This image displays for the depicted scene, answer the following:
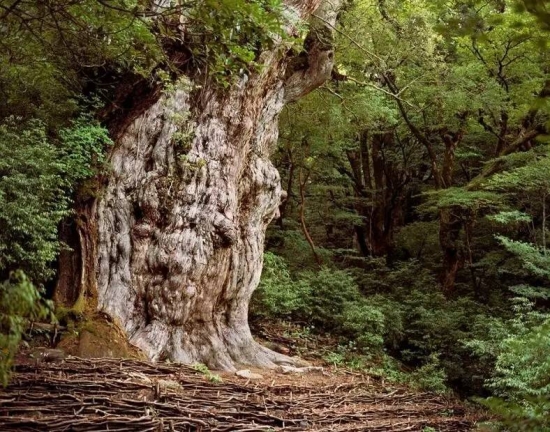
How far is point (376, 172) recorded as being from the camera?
1686cm

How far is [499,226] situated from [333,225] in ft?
20.0

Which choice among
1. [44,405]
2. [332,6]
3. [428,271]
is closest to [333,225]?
[428,271]

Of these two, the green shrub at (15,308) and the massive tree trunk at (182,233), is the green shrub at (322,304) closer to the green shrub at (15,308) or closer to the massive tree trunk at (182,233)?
the massive tree trunk at (182,233)

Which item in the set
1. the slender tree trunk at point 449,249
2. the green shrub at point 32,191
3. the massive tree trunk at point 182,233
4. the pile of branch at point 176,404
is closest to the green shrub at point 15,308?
the pile of branch at point 176,404

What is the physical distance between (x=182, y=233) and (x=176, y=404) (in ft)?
9.13

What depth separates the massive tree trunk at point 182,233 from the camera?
673 cm

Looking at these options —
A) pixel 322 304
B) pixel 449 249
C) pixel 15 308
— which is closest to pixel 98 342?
pixel 15 308

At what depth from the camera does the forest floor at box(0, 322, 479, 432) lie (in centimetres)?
402

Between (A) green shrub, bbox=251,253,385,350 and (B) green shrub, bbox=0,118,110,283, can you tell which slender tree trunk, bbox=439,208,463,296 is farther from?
(B) green shrub, bbox=0,118,110,283

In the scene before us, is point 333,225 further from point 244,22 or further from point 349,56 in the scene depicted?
point 244,22

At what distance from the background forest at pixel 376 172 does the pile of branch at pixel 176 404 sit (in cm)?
77

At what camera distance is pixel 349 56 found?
11.8m

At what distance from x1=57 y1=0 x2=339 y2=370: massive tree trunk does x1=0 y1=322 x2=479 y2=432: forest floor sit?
2.88 ft

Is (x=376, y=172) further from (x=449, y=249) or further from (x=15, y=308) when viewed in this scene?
(x=15, y=308)
